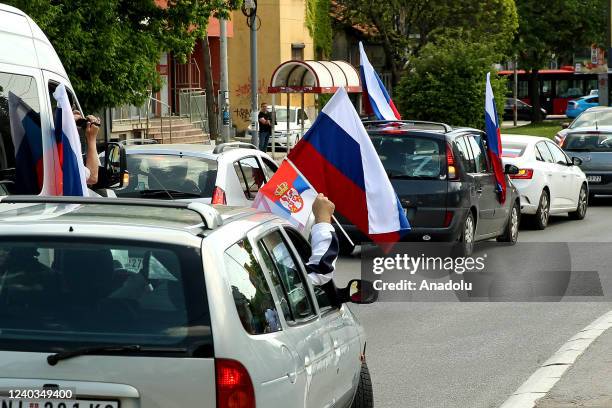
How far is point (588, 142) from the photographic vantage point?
26.9 m

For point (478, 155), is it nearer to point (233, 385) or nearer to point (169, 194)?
point (169, 194)

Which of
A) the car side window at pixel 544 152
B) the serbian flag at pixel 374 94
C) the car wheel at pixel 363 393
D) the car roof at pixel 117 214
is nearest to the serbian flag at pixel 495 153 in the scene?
the serbian flag at pixel 374 94

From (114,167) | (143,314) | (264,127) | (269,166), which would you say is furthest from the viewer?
(264,127)

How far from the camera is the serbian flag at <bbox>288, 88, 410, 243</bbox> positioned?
34.5ft

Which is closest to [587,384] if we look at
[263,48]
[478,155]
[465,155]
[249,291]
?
[249,291]

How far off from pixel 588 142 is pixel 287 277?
21885 mm

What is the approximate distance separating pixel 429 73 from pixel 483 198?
53.8 ft

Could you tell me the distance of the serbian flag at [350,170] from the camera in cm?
1051

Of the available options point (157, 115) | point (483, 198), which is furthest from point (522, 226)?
point (157, 115)

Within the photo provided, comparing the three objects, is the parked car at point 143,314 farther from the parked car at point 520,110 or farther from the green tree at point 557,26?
the parked car at point 520,110

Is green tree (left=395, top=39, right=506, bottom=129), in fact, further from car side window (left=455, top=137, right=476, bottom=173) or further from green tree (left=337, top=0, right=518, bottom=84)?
green tree (left=337, top=0, right=518, bottom=84)

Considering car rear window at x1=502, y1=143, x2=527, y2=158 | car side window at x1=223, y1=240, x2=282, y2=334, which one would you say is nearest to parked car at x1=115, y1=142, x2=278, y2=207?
car side window at x1=223, y1=240, x2=282, y2=334

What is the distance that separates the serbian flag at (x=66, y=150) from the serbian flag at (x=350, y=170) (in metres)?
1.75

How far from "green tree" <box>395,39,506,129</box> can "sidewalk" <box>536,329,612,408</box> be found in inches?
904
